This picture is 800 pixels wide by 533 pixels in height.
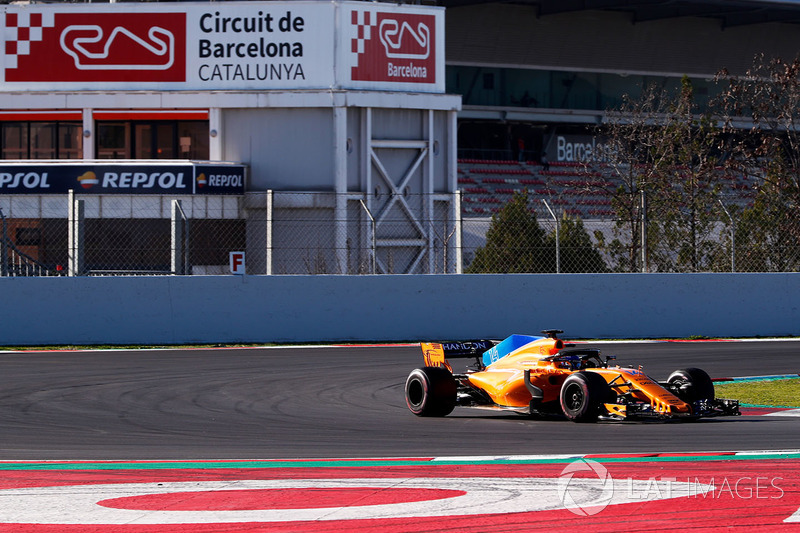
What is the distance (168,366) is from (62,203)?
13103 millimetres

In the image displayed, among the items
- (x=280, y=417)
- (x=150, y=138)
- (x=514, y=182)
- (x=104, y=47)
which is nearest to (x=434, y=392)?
(x=280, y=417)

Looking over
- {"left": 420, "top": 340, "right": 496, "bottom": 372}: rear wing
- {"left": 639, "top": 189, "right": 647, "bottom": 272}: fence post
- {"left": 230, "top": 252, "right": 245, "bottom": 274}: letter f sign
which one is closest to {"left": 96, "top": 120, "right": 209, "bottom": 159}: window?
{"left": 230, "top": 252, "right": 245, "bottom": 274}: letter f sign

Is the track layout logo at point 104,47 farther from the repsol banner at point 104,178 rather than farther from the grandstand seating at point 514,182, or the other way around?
the grandstand seating at point 514,182

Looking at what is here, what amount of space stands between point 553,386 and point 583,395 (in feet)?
1.83

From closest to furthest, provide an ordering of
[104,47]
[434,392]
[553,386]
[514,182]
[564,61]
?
[553,386], [434,392], [104,47], [514,182], [564,61]

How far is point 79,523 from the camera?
237 inches

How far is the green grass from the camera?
38.9 feet

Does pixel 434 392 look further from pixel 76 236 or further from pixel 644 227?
pixel 76 236

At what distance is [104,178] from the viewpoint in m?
27.5

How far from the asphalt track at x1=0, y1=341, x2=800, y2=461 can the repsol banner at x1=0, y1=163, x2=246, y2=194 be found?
10.7 m

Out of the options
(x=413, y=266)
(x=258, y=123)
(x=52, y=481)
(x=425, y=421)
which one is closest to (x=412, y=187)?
(x=413, y=266)

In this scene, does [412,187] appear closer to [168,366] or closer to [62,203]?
[62,203]

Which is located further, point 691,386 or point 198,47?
point 198,47

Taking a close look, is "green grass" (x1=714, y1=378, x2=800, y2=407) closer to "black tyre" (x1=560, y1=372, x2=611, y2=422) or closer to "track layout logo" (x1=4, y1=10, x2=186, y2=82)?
"black tyre" (x1=560, y1=372, x2=611, y2=422)
